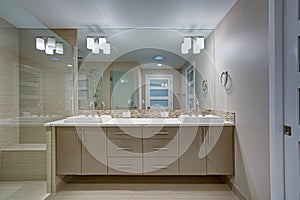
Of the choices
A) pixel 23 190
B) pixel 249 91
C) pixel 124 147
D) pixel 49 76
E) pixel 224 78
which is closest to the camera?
pixel 249 91

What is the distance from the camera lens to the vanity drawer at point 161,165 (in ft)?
9.21

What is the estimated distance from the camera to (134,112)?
11.1ft

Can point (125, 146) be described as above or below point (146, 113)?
below

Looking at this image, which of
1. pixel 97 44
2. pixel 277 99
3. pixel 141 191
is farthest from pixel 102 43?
pixel 277 99

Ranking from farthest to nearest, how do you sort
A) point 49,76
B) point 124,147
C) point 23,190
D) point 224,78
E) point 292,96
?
point 49,76
point 224,78
point 124,147
point 23,190
point 292,96

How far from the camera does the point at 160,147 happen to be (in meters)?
2.82

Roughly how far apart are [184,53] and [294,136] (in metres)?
2.08

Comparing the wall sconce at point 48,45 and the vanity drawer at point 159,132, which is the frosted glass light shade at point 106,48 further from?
the vanity drawer at point 159,132

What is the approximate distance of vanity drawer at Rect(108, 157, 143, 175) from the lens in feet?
9.25

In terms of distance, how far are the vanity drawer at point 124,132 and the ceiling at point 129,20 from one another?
1.04 meters

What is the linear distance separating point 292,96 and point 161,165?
166 cm

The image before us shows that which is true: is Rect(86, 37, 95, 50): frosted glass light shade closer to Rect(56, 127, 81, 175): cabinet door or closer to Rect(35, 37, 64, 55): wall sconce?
Rect(35, 37, 64, 55): wall sconce

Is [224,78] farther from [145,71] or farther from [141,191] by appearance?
[141,191]

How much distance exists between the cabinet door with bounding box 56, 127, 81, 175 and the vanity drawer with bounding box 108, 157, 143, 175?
40cm
